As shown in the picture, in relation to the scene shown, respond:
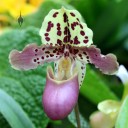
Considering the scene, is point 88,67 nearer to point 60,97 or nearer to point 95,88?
point 95,88

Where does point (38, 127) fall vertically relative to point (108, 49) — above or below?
below

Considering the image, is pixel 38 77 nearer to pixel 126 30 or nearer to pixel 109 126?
pixel 109 126

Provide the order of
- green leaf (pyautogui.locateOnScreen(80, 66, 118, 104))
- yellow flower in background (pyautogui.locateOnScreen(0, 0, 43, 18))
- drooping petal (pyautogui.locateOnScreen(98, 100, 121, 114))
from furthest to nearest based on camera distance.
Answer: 1. yellow flower in background (pyautogui.locateOnScreen(0, 0, 43, 18))
2. green leaf (pyautogui.locateOnScreen(80, 66, 118, 104))
3. drooping petal (pyautogui.locateOnScreen(98, 100, 121, 114))

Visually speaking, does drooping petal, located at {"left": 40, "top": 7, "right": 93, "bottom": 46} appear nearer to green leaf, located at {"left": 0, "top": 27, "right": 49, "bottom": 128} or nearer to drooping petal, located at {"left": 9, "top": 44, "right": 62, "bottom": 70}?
drooping petal, located at {"left": 9, "top": 44, "right": 62, "bottom": 70}

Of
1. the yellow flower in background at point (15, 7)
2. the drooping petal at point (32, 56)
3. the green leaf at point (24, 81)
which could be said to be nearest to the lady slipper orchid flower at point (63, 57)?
the drooping petal at point (32, 56)

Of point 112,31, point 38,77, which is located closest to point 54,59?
point 38,77

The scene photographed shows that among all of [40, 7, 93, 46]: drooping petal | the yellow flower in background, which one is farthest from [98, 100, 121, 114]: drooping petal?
the yellow flower in background
